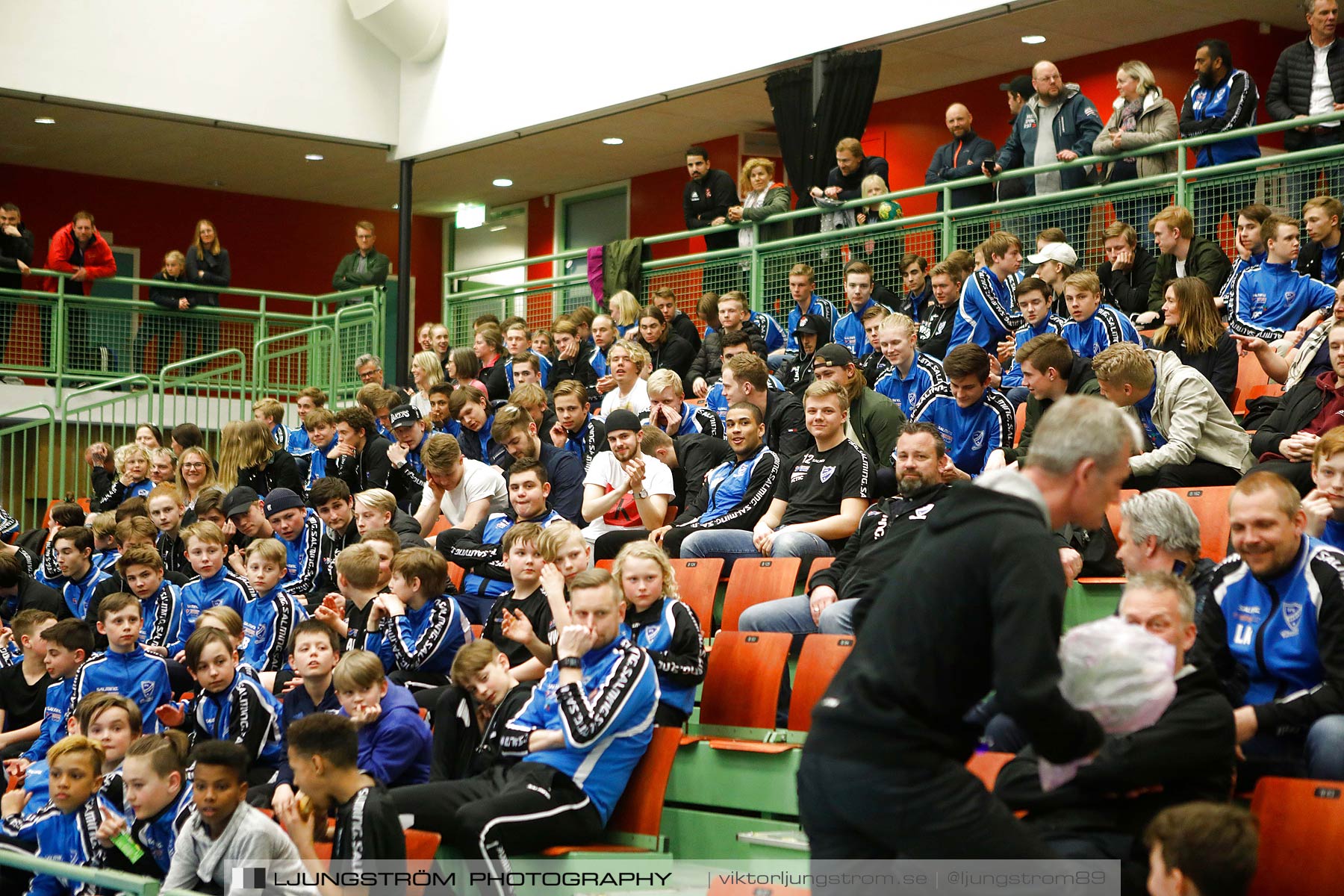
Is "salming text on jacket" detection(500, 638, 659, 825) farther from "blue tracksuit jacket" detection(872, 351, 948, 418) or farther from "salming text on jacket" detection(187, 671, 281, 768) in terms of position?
"blue tracksuit jacket" detection(872, 351, 948, 418)

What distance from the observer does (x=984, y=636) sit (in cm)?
249

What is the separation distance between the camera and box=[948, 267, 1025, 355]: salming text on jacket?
852 cm

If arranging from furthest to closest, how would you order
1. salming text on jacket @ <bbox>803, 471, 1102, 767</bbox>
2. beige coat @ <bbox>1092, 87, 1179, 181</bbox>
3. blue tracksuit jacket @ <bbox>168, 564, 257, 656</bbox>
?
beige coat @ <bbox>1092, 87, 1179, 181</bbox>
blue tracksuit jacket @ <bbox>168, 564, 257, 656</bbox>
salming text on jacket @ <bbox>803, 471, 1102, 767</bbox>

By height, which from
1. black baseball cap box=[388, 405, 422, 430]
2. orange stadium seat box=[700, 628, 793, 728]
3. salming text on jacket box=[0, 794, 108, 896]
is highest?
black baseball cap box=[388, 405, 422, 430]

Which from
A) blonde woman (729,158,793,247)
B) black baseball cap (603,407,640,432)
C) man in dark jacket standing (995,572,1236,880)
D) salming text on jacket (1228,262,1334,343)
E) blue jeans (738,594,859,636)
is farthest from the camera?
blonde woman (729,158,793,247)

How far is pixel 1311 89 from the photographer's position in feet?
27.6

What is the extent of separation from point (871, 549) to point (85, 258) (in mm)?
10333

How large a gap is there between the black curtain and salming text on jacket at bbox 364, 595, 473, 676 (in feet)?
19.0

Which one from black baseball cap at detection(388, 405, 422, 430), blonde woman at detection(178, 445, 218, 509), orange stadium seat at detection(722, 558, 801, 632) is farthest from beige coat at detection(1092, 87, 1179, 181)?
blonde woman at detection(178, 445, 218, 509)

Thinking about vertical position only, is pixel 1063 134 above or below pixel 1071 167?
above

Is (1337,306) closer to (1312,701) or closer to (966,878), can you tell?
(1312,701)

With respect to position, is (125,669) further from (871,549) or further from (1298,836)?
(1298,836)

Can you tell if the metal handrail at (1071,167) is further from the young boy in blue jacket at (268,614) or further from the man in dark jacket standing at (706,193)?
the young boy in blue jacket at (268,614)

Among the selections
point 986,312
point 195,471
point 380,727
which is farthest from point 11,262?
point 380,727
